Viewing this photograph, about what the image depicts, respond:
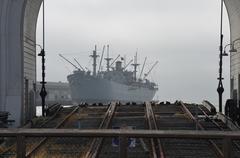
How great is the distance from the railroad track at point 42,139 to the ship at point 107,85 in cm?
10560

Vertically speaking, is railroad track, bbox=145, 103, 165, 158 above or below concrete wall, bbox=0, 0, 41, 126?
below

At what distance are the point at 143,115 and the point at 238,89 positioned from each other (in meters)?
5.46

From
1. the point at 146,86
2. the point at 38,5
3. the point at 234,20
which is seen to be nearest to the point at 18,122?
the point at 38,5

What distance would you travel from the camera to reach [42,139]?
52.4ft

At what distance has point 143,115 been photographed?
77.7 feet

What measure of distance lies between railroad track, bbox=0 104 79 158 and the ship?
105602 millimetres

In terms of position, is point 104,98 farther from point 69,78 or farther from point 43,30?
point 43,30

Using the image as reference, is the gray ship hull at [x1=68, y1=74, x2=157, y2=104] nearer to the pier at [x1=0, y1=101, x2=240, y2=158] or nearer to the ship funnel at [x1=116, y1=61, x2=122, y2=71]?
the ship funnel at [x1=116, y1=61, x2=122, y2=71]

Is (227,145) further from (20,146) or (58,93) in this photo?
(58,93)

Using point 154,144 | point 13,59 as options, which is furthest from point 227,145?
point 13,59

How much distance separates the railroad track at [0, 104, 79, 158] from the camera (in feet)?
43.8

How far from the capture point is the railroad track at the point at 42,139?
13.4 meters

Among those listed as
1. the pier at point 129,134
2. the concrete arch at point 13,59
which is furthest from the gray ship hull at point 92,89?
the concrete arch at point 13,59

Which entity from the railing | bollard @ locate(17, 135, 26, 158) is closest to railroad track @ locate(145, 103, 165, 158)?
the railing
